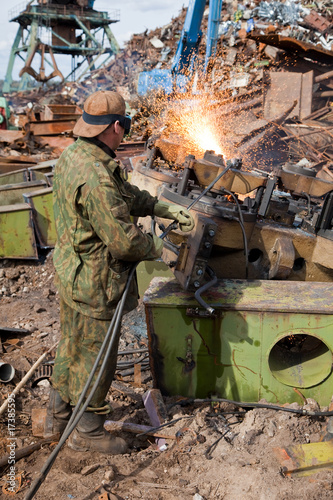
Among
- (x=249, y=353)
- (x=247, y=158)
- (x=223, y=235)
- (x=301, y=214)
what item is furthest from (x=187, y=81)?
(x=249, y=353)

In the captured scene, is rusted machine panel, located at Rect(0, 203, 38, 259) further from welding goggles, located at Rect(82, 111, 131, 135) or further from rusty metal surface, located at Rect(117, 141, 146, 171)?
welding goggles, located at Rect(82, 111, 131, 135)

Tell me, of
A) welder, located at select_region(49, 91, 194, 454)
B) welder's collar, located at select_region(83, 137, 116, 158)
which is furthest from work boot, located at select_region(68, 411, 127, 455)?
welder's collar, located at select_region(83, 137, 116, 158)

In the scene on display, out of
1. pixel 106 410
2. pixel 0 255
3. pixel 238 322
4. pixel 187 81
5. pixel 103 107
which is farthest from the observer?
pixel 187 81

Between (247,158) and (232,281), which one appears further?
(247,158)

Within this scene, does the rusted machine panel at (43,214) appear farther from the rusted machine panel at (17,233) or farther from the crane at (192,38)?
the crane at (192,38)

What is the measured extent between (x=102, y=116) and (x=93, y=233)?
722mm

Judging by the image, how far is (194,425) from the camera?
320 centimetres

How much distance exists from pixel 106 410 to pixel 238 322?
114 cm

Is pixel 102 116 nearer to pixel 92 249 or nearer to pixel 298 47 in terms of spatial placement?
pixel 92 249

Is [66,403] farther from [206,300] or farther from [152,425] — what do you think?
[206,300]

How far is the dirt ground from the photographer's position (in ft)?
8.30

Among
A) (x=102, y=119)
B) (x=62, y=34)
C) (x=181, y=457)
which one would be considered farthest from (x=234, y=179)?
(x=62, y=34)

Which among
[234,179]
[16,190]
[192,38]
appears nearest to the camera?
[234,179]

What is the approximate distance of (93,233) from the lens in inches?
107
